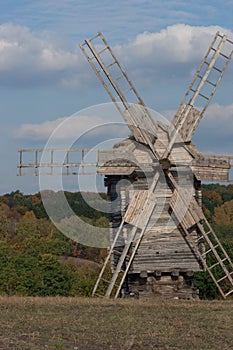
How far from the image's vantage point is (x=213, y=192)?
146125 mm

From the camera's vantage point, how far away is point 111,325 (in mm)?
18312

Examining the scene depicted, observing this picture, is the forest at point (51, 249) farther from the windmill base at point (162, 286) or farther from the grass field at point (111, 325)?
the grass field at point (111, 325)

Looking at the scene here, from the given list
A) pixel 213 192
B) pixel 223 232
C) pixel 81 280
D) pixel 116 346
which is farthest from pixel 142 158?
pixel 213 192

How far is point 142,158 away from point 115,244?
3367mm

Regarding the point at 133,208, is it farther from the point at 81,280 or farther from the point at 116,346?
the point at 81,280

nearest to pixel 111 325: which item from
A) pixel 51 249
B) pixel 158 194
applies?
pixel 158 194

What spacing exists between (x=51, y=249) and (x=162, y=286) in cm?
6671

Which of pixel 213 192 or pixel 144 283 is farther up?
pixel 213 192

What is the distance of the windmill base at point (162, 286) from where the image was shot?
2922cm

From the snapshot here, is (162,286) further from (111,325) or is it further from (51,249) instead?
(51,249)

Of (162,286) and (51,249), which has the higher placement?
(51,249)

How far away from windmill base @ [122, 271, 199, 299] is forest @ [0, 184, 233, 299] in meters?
3.86

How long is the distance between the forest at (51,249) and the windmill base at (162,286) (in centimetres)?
386

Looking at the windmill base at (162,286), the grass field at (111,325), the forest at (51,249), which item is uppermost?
the forest at (51,249)
